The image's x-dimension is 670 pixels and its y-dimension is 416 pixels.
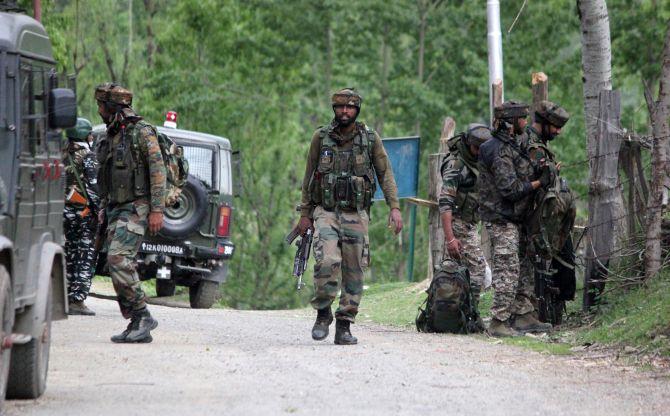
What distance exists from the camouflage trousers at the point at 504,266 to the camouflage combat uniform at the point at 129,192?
293 cm

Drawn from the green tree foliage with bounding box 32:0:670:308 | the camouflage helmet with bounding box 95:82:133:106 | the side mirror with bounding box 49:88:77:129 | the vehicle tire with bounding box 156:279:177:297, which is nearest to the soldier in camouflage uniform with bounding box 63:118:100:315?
the camouflage helmet with bounding box 95:82:133:106

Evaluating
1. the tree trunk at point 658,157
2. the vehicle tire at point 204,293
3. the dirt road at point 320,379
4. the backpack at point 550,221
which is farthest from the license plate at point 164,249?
the tree trunk at point 658,157

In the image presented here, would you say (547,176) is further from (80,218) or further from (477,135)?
(80,218)

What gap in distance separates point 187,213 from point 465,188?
5.95 meters

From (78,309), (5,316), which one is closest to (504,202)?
(78,309)

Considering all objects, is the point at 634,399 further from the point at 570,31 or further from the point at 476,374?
the point at 570,31

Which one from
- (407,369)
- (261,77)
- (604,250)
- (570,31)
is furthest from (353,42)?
(407,369)

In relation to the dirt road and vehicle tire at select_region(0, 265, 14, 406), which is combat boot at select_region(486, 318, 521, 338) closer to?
the dirt road

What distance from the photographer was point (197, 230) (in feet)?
59.9

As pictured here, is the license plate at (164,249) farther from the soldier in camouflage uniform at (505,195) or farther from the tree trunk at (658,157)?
the tree trunk at (658,157)

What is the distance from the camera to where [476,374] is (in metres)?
9.42

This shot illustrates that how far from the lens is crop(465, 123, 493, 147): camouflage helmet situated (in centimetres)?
1251

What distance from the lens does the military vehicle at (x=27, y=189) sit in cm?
765

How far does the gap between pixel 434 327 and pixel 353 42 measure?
27.5 metres
